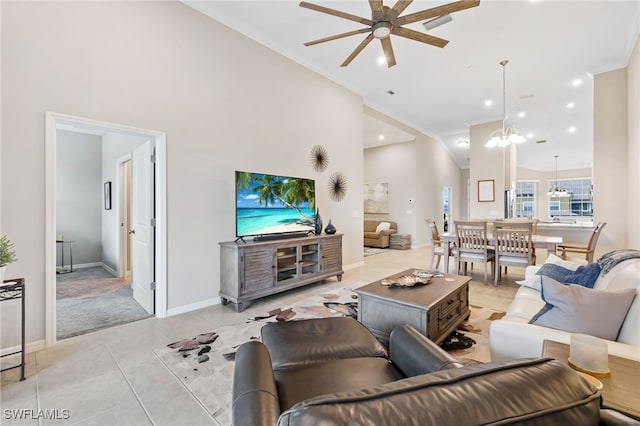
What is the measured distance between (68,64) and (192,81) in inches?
45.1

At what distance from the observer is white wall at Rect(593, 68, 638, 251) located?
473 cm

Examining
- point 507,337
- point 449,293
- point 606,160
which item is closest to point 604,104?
point 606,160

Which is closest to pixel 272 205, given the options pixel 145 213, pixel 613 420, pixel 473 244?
pixel 145 213

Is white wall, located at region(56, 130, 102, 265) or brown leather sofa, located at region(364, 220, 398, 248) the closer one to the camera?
white wall, located at region(56, 130, 102, 265)

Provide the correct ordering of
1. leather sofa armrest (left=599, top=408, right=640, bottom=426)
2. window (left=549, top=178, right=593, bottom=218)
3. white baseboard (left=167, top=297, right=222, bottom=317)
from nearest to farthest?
leather sofa armrest (left=599, top=408, right=640, bottom=426)
white baseboard (left=167, top=297, right=222, bottom=317)
window (left=549, top=178, right=593, bottom=218)

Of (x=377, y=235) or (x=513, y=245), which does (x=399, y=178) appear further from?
(x=513, y=245)

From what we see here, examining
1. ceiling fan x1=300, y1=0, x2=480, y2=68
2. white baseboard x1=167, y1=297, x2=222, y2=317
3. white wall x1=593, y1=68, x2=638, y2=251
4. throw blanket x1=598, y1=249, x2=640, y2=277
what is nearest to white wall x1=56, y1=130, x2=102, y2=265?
white baseboard x1=167, y1=297, x2=222, y2=317

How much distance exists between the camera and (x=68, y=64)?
102 inches

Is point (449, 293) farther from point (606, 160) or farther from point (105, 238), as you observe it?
point (105, 238)

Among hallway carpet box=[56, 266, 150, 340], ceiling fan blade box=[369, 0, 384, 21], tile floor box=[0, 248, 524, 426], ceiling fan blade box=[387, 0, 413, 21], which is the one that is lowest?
tile floor box=[0, 248, 524, 426]

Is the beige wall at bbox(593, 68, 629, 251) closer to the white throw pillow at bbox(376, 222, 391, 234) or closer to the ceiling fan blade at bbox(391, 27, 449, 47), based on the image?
the ceiling fan blade at bbox(391, 27, 449, 47)

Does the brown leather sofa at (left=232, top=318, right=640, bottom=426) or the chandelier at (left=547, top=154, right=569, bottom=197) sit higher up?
the chandelier at (left=547, top=154, right=569, bottom=197)

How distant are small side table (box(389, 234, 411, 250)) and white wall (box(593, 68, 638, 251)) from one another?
A: 13.8 feet

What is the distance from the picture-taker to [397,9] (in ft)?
8.22
